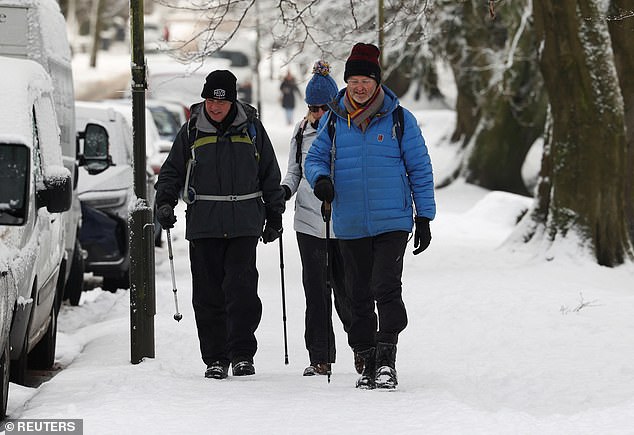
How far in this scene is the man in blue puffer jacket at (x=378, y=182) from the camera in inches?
295

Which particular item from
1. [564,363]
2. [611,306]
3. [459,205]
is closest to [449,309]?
[611,306]

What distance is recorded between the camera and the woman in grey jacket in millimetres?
8398

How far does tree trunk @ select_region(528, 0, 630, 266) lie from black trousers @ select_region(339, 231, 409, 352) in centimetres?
660

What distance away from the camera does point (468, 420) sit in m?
6.34

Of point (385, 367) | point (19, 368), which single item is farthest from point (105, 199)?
point (385, 367)

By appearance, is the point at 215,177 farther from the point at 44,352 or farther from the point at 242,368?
the point at 44,352

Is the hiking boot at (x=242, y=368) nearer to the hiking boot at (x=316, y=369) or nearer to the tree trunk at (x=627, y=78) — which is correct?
the hiking boot at (x=316, y=369)

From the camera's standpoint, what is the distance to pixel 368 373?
7613 millimetres

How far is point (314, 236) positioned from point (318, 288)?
316 millimetres

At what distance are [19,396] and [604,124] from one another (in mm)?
7940

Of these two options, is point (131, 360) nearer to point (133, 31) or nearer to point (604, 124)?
point (133, 31)

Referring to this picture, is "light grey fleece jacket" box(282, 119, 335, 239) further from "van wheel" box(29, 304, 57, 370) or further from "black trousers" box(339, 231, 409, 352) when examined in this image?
"van wheel" box(29, 304, 57, 370)

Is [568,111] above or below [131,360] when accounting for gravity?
above

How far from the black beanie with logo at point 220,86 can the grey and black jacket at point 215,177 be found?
11 cm
